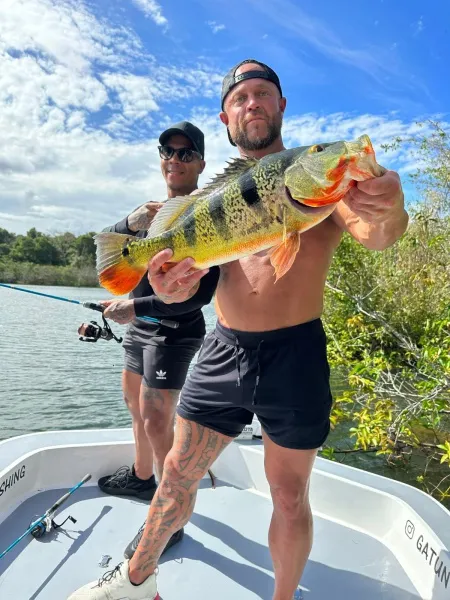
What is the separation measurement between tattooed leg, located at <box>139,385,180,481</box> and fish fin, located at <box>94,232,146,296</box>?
1205 mm

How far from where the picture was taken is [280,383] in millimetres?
1983

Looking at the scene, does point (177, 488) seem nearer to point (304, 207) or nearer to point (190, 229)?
point (190, 229)

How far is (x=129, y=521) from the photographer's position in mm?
→ 3164

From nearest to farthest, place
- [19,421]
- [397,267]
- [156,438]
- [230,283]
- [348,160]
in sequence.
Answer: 1. [348,160]
2. [230,283]
3. [156,438]
4. [19,421]
5. [397,267]

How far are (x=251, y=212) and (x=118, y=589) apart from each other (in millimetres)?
1907

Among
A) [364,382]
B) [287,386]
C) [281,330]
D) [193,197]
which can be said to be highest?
[193,197]

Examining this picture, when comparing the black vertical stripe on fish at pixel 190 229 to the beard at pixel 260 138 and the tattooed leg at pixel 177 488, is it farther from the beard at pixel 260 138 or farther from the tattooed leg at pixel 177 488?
the tattooed leg at pixel 177 488

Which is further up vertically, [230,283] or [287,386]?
[230,283]

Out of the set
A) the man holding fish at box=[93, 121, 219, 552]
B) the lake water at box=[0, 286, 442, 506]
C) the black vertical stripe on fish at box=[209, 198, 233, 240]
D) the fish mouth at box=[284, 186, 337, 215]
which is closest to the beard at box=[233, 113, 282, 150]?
the black vertical stripe on fish at box=[209, 198, 233, 240]

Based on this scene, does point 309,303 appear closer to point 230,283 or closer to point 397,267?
point 230,283

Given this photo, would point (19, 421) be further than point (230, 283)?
Yes

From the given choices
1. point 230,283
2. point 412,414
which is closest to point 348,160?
point 230,283

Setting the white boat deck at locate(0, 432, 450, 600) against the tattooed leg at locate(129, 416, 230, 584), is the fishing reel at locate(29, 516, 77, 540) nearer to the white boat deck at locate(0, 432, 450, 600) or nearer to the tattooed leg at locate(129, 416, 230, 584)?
the white boat deck at locate(0, 432, 450, 600)

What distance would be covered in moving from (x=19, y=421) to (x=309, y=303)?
9033mm
